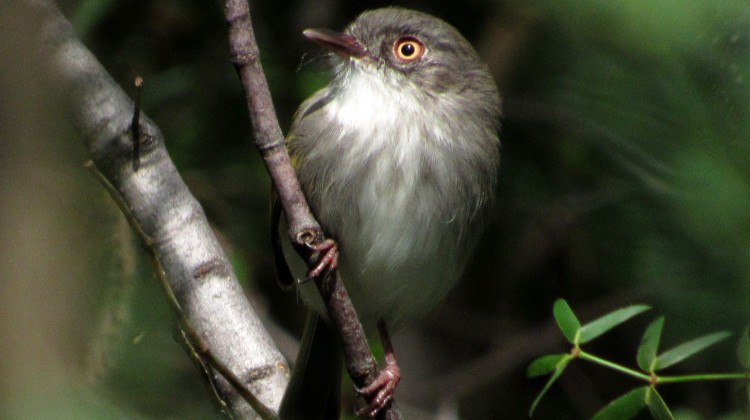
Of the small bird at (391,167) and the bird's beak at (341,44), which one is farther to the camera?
the bird's beak at (341,44)

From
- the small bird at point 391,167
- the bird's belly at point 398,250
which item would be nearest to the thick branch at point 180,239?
→ the small bird at point 391,167

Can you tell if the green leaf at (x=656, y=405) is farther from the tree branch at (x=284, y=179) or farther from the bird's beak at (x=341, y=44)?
the bird's beak at (x=341, y=44)

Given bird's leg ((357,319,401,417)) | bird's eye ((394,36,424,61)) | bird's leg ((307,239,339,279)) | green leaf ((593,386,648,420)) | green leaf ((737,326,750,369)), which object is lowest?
bird's leg ((357,319,401,417))

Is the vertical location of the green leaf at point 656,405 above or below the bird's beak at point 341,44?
below

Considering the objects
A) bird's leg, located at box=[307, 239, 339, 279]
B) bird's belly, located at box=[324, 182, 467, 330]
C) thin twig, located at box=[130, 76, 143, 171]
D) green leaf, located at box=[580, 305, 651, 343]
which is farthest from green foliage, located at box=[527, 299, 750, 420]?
thin twig, located at box=[130, 76, 143, 171]

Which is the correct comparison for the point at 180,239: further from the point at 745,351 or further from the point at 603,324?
the point at 745,351

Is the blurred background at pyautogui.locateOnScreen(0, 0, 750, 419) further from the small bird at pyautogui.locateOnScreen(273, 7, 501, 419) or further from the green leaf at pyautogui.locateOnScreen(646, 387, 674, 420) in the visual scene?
the green leaf at pyautogui.locateOnScreen(646, 387, 674, 420)
